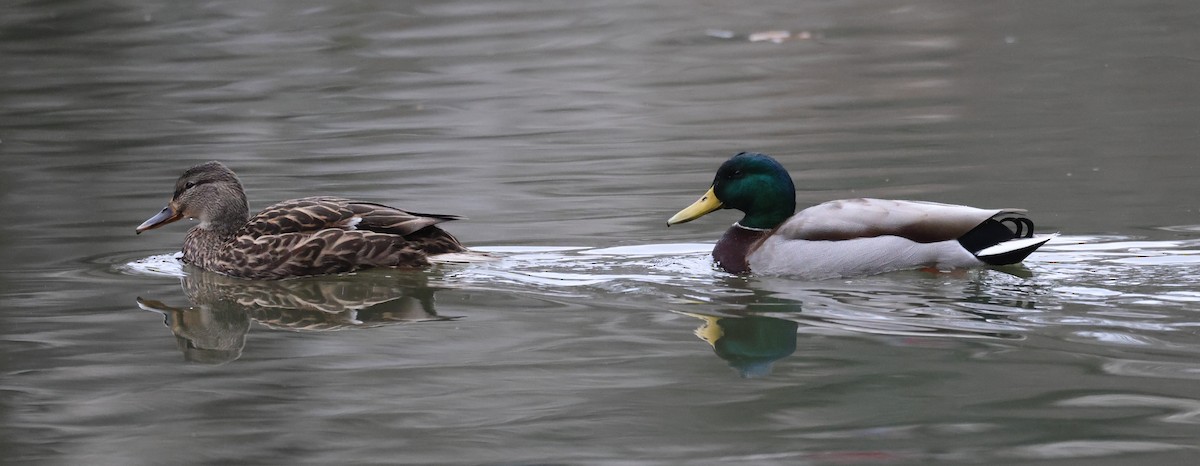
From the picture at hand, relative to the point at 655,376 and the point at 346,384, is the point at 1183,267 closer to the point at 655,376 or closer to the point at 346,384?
the point at 655,376

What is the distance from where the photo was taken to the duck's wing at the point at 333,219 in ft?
27.0

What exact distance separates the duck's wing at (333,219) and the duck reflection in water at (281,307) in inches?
10.4

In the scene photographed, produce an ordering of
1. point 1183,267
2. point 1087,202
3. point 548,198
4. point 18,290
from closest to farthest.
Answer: point 1183,267
point 18,290
point 1087,202
point 548,198

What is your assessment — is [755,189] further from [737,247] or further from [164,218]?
[164,218]

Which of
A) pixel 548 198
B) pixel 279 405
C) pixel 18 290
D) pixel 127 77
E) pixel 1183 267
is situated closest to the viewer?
pixel 279 405

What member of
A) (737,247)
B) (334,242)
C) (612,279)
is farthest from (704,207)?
(334,242)

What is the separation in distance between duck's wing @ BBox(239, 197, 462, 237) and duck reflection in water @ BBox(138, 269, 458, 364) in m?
0.27

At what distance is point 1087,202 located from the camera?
905 centimetres

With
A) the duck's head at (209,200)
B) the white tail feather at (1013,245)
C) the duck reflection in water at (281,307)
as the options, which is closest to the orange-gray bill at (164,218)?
the duck's head at (209,200)

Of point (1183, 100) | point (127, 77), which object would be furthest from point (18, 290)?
point (127, 77)

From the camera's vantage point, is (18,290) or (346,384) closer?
(346,384)

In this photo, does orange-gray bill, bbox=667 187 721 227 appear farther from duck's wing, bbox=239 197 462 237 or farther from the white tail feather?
the white tail feather

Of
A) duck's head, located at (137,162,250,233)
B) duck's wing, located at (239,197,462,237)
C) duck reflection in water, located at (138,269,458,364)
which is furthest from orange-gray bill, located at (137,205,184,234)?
duck's wing, located at (239,197,462,237)

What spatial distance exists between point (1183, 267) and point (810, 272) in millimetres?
1738
